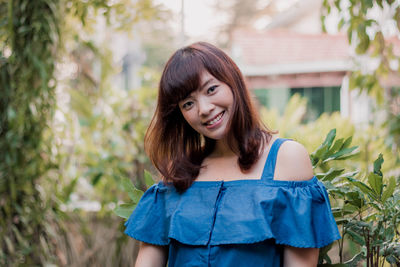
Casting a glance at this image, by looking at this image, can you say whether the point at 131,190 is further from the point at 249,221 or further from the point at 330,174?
the point at 330,174

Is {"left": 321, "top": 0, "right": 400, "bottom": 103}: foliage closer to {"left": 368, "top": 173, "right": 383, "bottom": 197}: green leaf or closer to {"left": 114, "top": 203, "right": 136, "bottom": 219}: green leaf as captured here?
{"left": 368, "top": 173, "right": 383, "bottom": 197}: green leaf

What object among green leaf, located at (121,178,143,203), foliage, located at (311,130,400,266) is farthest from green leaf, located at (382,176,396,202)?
green leaf, located at (121,178,143,203)

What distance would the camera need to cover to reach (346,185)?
1429 mm

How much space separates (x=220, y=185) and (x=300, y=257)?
308mm

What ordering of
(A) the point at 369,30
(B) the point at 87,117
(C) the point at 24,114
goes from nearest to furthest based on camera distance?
(C) the point at 24,114 < (A) the point at 369,30 < (B) the point at 87,117

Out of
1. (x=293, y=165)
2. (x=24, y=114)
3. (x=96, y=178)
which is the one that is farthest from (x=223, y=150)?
(x=96, y=178)

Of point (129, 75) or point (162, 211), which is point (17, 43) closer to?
point (162, 211)

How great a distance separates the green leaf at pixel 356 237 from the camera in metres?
1.32

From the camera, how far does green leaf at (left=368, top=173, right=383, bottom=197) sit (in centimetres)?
122

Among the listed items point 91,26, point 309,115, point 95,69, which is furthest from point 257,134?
point 309,115

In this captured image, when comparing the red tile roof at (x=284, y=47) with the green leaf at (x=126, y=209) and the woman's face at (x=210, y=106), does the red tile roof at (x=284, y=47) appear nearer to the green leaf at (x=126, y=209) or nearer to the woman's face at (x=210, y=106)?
the green leaf at (x=126, y=209)

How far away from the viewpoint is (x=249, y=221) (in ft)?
4.28

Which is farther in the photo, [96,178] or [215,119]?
[96,178]

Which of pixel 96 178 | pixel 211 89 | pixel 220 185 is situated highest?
pixel 211 89
